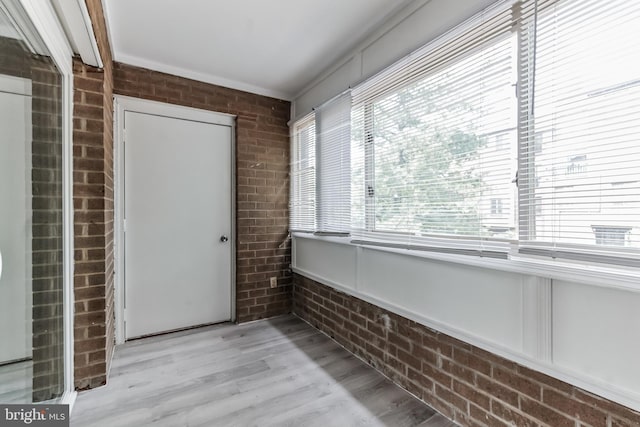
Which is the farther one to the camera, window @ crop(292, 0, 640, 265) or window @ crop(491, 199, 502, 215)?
window @ crop(491, 199, 502, 215)

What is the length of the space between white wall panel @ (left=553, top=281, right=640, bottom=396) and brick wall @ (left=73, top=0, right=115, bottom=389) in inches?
110

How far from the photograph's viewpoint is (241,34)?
2.36 meters

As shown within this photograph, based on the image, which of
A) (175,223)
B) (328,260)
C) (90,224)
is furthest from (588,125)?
(175,223)

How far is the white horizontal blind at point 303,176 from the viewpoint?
3.20 metres

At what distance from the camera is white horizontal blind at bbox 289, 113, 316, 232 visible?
3.20 meters

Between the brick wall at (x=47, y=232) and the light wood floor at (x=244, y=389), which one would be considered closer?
the brick wall at (x=47, y=232)

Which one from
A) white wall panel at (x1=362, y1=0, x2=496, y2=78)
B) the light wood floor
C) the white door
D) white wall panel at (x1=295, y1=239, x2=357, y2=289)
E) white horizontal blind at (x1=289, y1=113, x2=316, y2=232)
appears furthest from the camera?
white horizontal blind at (x1=289, y1=113, x2=316, y2=232)

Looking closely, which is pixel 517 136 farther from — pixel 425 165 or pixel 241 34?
pixel 241 34

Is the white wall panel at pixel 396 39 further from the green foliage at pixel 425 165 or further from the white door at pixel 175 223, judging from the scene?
the white door at pixel 175 223

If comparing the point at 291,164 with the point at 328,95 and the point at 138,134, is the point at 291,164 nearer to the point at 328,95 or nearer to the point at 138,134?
the point at 328,95

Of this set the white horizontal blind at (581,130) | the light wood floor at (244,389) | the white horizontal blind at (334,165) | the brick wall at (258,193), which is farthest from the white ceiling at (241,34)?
the light wood floor at (244,389)

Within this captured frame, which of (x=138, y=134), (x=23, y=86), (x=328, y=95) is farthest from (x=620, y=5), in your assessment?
(x=138, y=134)

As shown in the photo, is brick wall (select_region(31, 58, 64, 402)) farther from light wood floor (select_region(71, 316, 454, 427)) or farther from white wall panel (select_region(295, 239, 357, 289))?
white wall panel (select_region(295, 239, 357, 289))

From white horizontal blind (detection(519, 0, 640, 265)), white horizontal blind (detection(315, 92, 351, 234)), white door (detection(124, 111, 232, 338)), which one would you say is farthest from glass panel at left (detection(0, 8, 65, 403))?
white horizontal blind (detection(519, 0, 640, 265))
